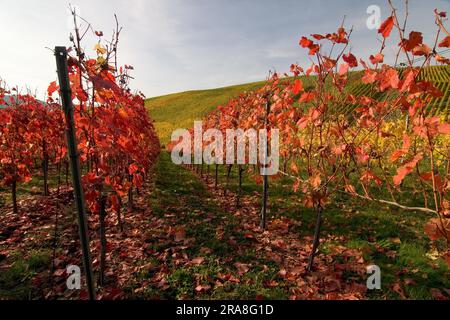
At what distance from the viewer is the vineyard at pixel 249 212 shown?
225 cm

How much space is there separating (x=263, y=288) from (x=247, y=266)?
0.56m

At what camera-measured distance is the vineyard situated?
2249mm

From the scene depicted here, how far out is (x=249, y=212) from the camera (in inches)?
261

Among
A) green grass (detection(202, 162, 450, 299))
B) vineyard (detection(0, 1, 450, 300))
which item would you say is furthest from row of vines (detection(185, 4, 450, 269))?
green grass (detection(202, 162, 450, 299))

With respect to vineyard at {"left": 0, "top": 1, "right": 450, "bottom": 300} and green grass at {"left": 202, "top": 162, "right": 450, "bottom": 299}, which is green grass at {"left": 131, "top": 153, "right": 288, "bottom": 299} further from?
green grass at {"left": 202, "top": 162, "right": 450, "bottom": 299}

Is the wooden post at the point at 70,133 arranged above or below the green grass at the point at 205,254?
above

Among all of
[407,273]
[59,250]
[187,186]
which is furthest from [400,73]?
[187,186]

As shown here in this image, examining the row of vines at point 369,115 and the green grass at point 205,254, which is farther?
the green grass at point 205,254

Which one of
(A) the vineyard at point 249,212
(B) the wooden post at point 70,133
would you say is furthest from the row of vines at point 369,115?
(B) the wooden post at point 70,133

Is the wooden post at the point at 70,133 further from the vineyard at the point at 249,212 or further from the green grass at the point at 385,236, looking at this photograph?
the green grass at the point at 385,236

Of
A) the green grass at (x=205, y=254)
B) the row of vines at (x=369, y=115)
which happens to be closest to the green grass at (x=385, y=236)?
the row of vines at (x=369, y=115)

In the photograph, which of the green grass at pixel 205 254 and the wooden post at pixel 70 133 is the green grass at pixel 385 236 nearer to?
the green grass at pixel 205 254

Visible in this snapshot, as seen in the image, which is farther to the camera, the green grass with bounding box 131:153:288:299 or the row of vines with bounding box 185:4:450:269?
the green grass with bounding box 131:153:288:299
